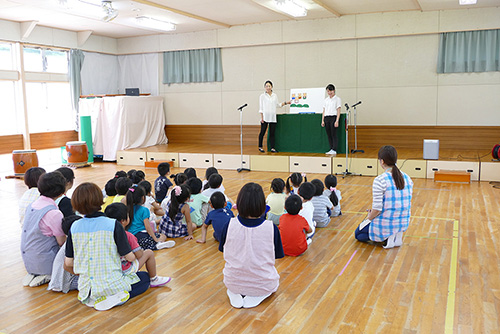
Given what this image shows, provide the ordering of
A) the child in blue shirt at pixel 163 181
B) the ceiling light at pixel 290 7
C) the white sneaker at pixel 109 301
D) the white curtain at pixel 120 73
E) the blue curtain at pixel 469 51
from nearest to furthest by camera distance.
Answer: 1. the white sneaker at pixel 109 301
2. the child in blue shirt at pixel 163 181
3. the ceiling light at pixel 290 7
4. the blue curtain at pixel 469 51
5. the white curtain at pixel 120 73

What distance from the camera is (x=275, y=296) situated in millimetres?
3193

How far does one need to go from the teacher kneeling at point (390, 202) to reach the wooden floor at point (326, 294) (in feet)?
0.52

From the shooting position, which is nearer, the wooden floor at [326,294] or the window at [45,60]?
the wooden floor at [326,294]

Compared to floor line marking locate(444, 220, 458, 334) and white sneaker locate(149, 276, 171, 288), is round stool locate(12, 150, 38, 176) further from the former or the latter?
floor line marking locate(444, 220, 458, 334)

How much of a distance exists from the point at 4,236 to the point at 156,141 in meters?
7.07

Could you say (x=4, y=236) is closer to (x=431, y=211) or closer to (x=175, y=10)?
(x=431, y=211)

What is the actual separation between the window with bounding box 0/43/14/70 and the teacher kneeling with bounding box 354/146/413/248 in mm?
9206

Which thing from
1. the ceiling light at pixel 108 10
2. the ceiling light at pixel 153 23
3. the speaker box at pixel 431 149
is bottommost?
the speaker box at pixel 431 149

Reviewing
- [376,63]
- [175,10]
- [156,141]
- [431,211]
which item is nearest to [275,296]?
[431,211]

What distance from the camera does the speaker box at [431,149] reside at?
7805 mm

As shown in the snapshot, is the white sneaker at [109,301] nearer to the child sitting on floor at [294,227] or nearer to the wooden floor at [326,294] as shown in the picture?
the wooden floor at [326,294]

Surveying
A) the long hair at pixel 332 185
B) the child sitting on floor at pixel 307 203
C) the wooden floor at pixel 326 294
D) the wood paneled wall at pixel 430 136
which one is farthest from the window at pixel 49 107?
the child sitting on floor at pixel 307 203

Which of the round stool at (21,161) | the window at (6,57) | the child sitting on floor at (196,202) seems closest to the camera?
the child sitting on floor at (196,202)

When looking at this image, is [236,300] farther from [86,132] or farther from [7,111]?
[7,111]
